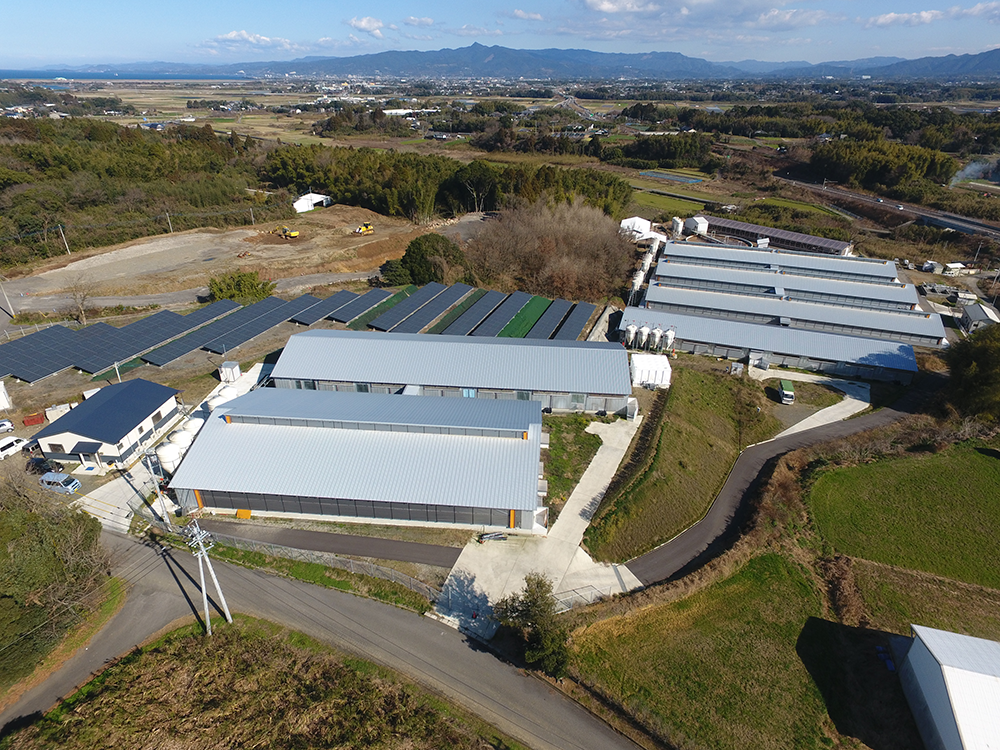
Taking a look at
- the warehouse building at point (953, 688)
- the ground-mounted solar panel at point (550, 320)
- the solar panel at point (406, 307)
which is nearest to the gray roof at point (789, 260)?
the ground-mounted solar panel at point (550, 320)

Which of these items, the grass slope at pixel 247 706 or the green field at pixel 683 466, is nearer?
the grass slope at pixel 247 706

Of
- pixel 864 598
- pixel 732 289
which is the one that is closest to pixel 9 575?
pixel 864 598

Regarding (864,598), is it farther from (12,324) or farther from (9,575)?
(12,324)

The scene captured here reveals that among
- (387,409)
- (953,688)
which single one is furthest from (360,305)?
(953,688)

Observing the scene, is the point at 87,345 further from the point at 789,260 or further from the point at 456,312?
the point at 789,260

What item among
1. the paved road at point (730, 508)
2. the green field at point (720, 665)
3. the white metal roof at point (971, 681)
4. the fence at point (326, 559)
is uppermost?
the white metal roof at point (971, 681)

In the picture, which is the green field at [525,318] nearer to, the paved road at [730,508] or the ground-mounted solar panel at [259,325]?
the ground-mounted solar panel at [259,325]

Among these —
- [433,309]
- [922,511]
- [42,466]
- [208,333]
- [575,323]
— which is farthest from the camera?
[433,309]
